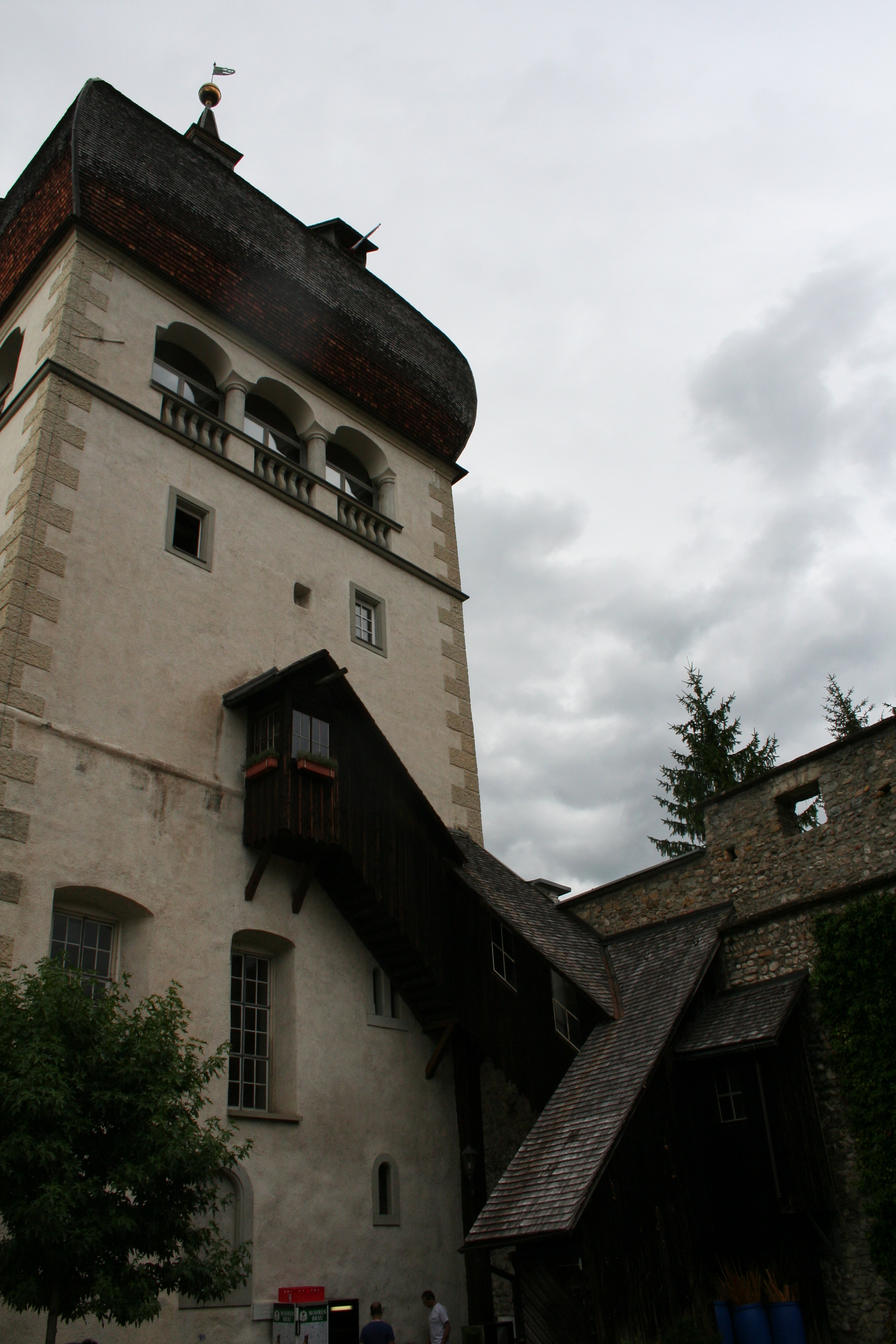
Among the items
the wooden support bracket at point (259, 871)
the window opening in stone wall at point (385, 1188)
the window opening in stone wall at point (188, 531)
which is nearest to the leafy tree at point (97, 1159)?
the wooden support bracket at point (259, 871)

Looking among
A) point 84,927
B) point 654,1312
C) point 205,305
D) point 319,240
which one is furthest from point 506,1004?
point 319,240

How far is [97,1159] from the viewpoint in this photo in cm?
784

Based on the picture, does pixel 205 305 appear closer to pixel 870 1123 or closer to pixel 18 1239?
pixel 18 1239

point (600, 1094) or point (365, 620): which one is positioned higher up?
point (365, 620)

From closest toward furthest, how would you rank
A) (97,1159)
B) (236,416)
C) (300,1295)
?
(97,1159) → (300,1295) → (236,416)

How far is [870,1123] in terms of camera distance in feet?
37.1

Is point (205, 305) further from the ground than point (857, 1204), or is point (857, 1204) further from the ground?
point (205, 305)

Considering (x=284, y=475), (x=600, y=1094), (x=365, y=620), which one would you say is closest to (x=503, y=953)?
(x=600, y=1094)

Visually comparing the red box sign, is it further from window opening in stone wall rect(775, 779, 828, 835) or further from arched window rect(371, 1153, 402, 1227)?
window opening in stone wall rect(775, 779, 828, 835)

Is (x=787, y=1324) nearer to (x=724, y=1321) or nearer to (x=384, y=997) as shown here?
(x=724, y=1321)

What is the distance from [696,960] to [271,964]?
5.44 metres

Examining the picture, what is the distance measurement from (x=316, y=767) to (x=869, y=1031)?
6.95 m

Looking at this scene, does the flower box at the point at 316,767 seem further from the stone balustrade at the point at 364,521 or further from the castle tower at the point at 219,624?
the stone balustrade at the point at 364,521

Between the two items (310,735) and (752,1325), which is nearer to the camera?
(752,1325)
